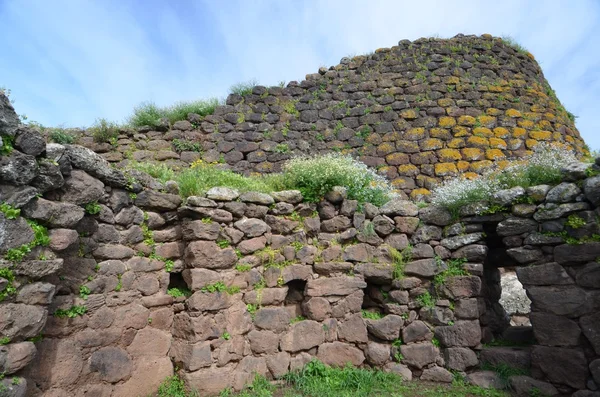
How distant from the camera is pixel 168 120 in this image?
943 centimetres

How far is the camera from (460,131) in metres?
9.30

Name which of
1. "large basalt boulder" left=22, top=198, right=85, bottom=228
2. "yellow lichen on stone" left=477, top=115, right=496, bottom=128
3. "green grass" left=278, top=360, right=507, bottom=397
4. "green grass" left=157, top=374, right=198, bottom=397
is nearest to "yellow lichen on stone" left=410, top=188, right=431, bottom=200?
"yellow lichen on stone" left=477, top=115, right=496, bottom=128

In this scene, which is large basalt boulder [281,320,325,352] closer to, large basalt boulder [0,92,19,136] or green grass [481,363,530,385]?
green grass [481,363,530,385]

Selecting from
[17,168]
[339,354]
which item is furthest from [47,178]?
[339,354]

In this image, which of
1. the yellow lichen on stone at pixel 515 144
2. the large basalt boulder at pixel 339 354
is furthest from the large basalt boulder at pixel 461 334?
the yellow lichen on stone at pixel 515 144

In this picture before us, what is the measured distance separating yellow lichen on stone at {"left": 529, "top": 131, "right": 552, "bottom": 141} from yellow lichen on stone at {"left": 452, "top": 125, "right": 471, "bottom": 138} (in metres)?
1.41

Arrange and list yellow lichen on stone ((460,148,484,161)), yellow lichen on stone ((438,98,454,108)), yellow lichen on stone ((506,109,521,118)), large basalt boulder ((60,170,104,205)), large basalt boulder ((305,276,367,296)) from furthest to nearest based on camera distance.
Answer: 1. yellow lichen on stone ((438,98,454,108))
2. yellow lichen on stone ((506,109,521,118))
3. yellow lichen on stone ((460,148,484,161))
4. large basalt boulder ((305,276,367,296))
5. large basalt boulder ((60,170,104,205))

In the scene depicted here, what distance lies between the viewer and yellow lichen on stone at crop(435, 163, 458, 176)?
871cm

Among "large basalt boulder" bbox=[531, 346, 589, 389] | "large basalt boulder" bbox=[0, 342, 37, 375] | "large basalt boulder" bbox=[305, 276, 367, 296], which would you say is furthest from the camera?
"large basalt boulder" bbox=[305, 276, 367, 296]

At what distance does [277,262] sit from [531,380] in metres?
3.50

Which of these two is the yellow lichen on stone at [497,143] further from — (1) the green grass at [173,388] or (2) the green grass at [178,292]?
(1) the green grass at [173,388]

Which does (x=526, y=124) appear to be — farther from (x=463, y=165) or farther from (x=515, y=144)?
(x=463, y=165)

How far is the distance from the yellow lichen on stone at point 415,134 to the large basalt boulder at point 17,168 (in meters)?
7.69

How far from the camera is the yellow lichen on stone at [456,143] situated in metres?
9.09
